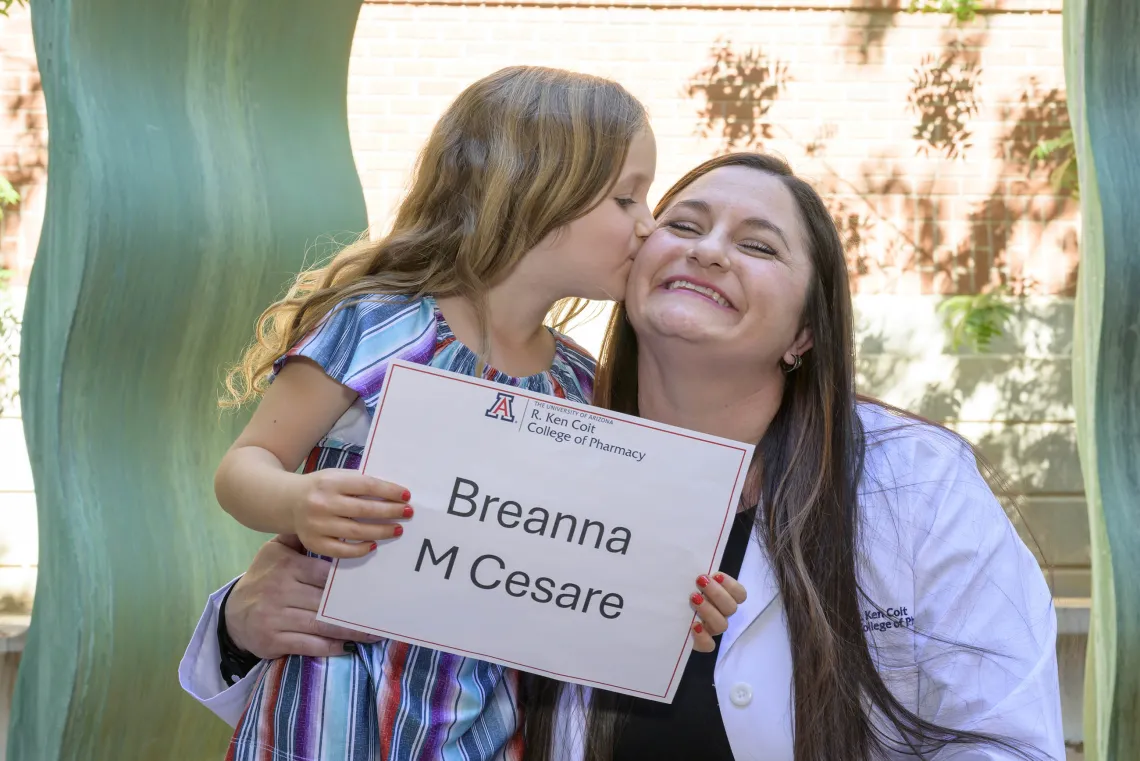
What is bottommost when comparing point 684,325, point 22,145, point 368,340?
point 368,340

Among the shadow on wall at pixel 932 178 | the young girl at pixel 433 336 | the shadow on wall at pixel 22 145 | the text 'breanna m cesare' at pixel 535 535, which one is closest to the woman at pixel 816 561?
the young girl at pixel 433 336

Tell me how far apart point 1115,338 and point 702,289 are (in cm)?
128

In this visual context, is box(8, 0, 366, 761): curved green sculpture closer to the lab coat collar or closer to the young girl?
the young girl

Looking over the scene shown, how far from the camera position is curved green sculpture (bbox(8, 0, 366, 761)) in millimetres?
2578

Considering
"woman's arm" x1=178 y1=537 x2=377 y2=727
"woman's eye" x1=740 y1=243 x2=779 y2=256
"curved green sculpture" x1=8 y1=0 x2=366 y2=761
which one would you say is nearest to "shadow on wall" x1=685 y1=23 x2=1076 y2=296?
"curved green sculpture" x1=8 y1=0 x2=366 y2=761

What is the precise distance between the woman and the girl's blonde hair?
0.19 metres

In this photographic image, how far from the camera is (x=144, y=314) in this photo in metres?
2.73

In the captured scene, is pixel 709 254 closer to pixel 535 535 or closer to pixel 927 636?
pixel 535 535

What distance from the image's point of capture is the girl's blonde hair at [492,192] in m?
2.16

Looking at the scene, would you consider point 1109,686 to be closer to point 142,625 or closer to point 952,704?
point 952,704

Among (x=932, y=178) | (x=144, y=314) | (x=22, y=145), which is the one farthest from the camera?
(x=932, y=178)

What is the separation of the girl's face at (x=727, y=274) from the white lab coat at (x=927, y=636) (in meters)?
0.34

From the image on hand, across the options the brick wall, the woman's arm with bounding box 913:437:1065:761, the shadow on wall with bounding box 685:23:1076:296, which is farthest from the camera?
the shadow on wall with bounding box 685:23:1076:296

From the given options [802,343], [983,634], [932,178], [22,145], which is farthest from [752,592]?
[22,145]
